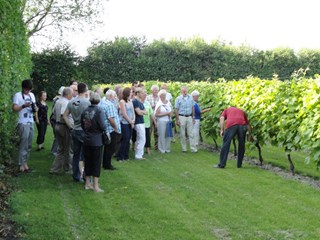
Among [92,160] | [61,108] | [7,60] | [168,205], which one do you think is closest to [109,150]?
[61,108]

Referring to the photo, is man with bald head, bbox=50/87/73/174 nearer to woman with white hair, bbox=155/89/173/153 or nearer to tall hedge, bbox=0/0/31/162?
tall hedge, bbox=0/0/31/162

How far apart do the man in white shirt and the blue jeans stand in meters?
1.10

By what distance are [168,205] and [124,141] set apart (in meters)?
4.69

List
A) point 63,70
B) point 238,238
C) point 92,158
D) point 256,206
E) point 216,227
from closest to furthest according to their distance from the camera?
point 238,238 → point 216,227 → point 256,206 → point 92,158 → point 63,70

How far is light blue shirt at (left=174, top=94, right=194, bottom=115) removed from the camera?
1441cm

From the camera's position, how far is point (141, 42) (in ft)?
152

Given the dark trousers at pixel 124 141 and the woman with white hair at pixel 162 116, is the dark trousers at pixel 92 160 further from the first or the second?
the woman with white hair at pixel 162 116

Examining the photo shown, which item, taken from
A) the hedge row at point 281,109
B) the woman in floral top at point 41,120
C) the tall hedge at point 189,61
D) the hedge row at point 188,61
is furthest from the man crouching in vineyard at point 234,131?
the tall hedge at point 189,61

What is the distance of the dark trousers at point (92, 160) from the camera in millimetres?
8570

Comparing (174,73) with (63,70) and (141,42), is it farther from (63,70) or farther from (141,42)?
(63,70)

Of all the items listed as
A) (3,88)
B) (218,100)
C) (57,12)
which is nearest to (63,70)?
(57,12)

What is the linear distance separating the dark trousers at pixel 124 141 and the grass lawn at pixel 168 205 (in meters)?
1.04

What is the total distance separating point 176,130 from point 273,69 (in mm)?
25169

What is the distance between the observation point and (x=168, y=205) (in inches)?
305
